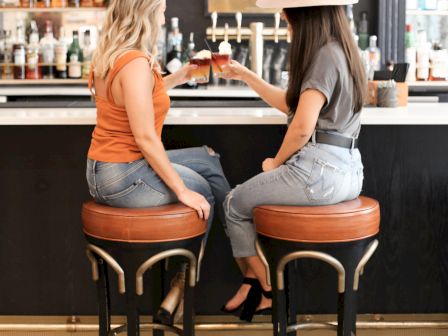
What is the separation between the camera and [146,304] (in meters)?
3.00

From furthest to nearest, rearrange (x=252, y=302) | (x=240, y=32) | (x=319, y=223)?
(x=240, y=32) < (x=252, y=302) < (x=319, y=223)

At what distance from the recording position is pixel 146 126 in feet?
7.55

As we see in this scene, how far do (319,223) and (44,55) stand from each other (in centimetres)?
359

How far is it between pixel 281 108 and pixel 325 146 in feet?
1.31

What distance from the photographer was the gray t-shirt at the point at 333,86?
7.51 ft

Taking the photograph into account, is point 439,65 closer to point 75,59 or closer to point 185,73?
point 75,59

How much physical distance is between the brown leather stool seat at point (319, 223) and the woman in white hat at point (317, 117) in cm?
7

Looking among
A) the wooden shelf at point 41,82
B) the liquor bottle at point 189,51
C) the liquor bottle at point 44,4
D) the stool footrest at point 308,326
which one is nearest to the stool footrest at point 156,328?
the stool footrest at point 308,326

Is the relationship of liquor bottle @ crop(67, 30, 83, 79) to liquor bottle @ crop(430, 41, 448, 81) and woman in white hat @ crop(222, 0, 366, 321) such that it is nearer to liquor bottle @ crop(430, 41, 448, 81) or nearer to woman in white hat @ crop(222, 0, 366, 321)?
liquor bottle @ crop(430, 41, 448, 81)

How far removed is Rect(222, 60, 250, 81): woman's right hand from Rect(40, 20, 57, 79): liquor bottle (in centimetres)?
288

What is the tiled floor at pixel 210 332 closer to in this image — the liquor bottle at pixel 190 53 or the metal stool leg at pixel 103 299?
the metal stool leg at pixel 103 299

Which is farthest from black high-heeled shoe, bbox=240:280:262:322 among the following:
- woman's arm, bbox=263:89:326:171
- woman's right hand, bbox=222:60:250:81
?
woman's right hand, bbox=222:60:250:81

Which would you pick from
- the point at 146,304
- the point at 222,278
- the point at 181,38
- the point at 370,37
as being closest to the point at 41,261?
the point at 146,304

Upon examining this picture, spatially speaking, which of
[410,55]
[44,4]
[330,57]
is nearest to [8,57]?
[44,4]
